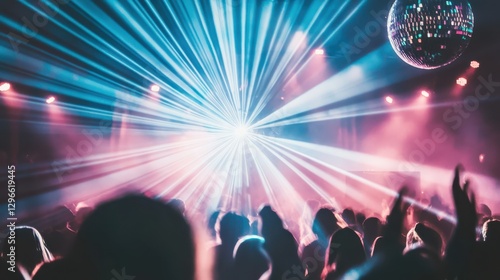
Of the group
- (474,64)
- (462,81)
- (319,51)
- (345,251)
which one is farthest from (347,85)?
(345,251)

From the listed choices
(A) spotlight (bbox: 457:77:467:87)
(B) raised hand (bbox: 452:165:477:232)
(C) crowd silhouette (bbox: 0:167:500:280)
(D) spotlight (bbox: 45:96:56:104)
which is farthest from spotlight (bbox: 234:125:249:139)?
(B) raised hand (bbox: 452:165:477:232)

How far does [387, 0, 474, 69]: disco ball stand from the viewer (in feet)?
8.44

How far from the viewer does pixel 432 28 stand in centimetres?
257

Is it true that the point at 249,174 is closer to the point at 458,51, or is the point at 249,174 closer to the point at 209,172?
the point at 209,172

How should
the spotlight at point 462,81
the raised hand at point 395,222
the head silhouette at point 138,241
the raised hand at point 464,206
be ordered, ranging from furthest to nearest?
the spotlight at point 462,81, the raised hand at point 464,206, the raised hand at point 395,222, the head silhouette at point 138,241

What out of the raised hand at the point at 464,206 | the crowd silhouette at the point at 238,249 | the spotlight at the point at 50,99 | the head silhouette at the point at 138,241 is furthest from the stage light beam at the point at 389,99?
the head silhouette at the point at 138,241

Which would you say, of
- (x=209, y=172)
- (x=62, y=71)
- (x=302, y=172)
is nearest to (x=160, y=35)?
(x=62, y=71)

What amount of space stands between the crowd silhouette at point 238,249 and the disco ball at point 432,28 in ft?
3.84

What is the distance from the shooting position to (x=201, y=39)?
840 centimetres

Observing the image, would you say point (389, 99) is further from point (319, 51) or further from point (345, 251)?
point (345, 251)

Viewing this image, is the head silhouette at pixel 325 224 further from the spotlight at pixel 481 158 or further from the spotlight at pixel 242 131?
the spotlight at pixel 481 158

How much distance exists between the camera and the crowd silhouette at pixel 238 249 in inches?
35.0

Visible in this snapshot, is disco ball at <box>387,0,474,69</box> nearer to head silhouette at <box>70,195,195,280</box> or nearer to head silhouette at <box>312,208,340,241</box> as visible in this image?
head silhouette at <box>312,208,340,241</box>

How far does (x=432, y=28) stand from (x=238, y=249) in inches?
72.0
